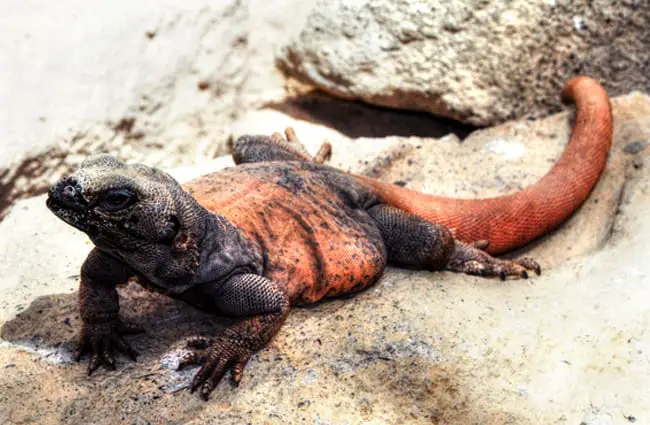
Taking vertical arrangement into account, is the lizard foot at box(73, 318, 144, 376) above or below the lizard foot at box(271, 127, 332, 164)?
below

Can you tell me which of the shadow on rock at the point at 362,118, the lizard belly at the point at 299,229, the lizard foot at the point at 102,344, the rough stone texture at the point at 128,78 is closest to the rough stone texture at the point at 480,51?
the shadow on rock at the point at 362,118

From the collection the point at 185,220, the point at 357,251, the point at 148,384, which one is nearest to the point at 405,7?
the point at 357,251

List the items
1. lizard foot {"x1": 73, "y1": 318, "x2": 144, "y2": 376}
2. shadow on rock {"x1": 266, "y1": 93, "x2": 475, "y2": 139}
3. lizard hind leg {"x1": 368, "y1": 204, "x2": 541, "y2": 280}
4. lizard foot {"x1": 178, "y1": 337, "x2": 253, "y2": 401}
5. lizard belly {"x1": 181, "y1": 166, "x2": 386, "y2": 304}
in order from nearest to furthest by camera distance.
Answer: lizard foot {"x1": 178, "y1": 337, "x2": 253, "y2": 401}, lizard foot {"x1": 73, "y1": 318, "x2": 144, "y2": 376}, lizard belly {"x1": 181, "y1": 166, "x2": 386, "y2": 304}, lizard hind leg {"x1": 368, "y1": 204, "x2": 541, "y2": 280}, shadow on rock {"x1": 266, "y1": 93, "x2": 475, "y2": 139}

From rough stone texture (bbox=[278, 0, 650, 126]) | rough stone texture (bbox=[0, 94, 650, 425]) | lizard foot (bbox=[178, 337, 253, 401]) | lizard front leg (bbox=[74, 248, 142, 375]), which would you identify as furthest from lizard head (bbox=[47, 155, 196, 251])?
rough stone texture (bbox=[278, 0, 650, 126])

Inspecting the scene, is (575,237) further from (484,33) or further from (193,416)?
(193,416)

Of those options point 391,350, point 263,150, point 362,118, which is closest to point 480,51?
point 362,118

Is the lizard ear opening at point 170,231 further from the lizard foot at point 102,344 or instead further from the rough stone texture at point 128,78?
the rough stone texture at point 128,78

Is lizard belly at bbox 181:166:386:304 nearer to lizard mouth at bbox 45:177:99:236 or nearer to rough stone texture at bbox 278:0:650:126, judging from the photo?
lizard mouth at bbox 45:177:99:236
